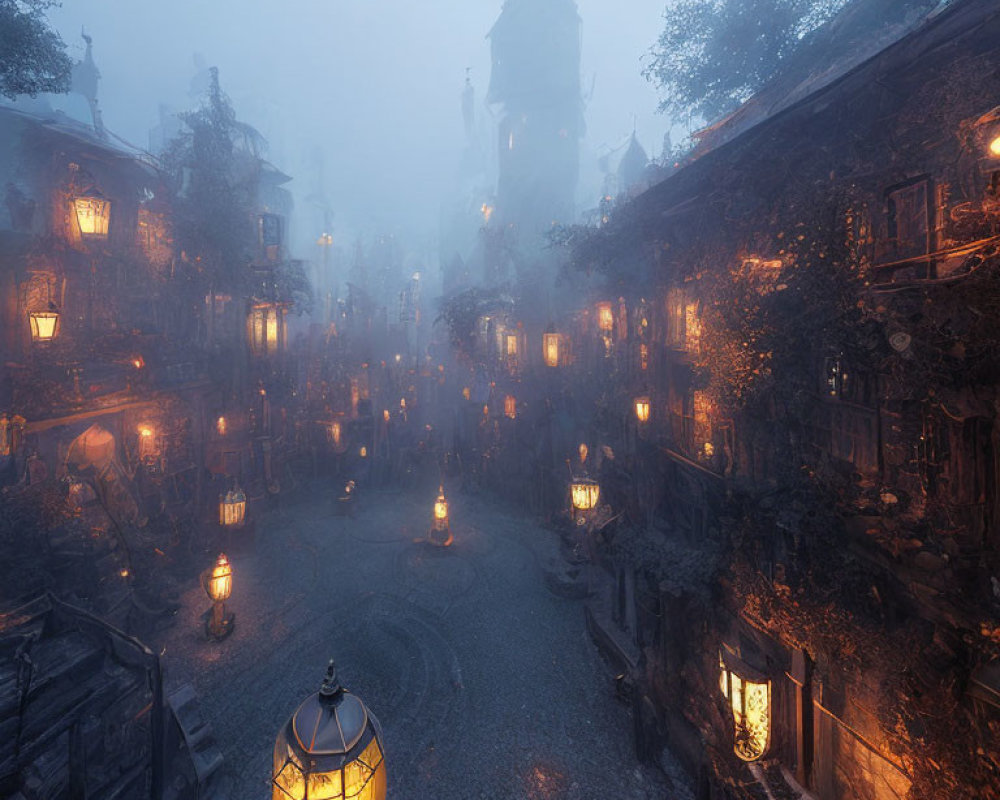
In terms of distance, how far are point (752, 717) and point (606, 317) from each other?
580 inches

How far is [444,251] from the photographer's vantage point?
6700 cm

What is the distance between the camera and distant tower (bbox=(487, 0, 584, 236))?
39625 mm

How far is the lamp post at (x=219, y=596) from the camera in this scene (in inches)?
458

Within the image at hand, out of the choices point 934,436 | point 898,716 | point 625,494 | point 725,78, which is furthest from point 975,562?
point 725,78

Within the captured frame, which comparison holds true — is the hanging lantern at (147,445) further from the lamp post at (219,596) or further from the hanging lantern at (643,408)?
the hanging lantern at (643,408)

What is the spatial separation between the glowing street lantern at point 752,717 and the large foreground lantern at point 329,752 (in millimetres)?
5207

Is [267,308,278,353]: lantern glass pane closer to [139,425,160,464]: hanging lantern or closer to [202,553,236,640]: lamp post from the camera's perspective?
[139,425,160,464]: hanging lantern

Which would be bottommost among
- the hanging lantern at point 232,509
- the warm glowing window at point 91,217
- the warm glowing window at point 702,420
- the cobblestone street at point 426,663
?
the cobblestone street at point 426,663

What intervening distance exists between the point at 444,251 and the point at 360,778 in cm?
6876

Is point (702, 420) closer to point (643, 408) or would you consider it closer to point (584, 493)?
point (643, 408)

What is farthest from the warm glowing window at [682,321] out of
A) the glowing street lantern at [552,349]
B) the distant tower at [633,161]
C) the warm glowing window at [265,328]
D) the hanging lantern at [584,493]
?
the distant tower at [633,161]

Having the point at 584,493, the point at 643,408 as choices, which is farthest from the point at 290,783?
the point at 643,408

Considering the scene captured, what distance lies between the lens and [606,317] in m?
18.6

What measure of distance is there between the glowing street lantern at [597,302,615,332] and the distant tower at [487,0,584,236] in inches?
927
